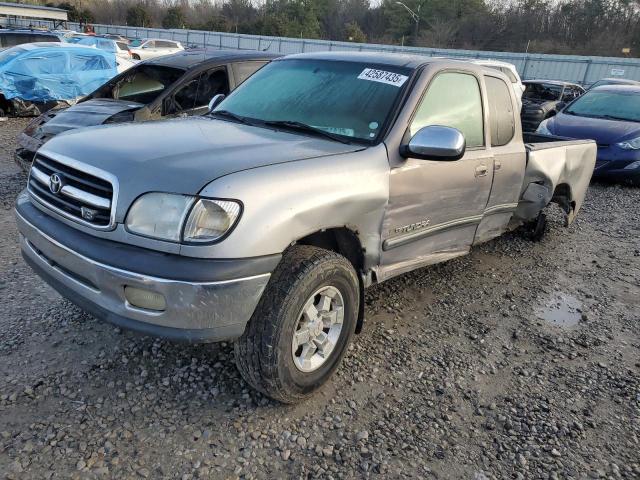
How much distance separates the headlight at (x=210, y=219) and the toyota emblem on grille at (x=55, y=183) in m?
0.87

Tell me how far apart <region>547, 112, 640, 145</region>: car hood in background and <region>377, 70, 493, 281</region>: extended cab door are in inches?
225

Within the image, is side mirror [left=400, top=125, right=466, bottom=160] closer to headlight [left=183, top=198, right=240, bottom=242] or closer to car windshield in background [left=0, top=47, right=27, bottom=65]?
headlight [left=183, top=198, right=240, bottom=242]

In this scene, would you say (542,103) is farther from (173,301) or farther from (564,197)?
(173,301)

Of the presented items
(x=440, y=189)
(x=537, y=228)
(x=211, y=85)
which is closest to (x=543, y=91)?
(x=537, y=228)

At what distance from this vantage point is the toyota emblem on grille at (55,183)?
251 cm

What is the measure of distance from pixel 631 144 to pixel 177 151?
8.33m

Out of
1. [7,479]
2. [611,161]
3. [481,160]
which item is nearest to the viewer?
[7,479]

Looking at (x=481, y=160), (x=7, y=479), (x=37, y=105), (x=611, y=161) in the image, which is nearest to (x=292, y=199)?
(x=7, y=479)

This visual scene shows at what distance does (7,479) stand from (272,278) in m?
1.40

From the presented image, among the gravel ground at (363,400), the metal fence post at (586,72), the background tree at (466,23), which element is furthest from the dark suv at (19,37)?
the background tree at (466,23)

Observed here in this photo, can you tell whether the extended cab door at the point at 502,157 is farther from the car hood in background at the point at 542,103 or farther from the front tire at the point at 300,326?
the car hood in background at the point at 542,103

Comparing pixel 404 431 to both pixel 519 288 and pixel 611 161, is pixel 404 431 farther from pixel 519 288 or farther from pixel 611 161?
pixel 611 161

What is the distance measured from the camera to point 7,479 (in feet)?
6.77

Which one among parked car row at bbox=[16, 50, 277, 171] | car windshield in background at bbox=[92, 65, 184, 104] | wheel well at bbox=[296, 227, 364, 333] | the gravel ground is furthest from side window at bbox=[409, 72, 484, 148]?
car windshield in background at bbox=[92, 65, 184, 104]
